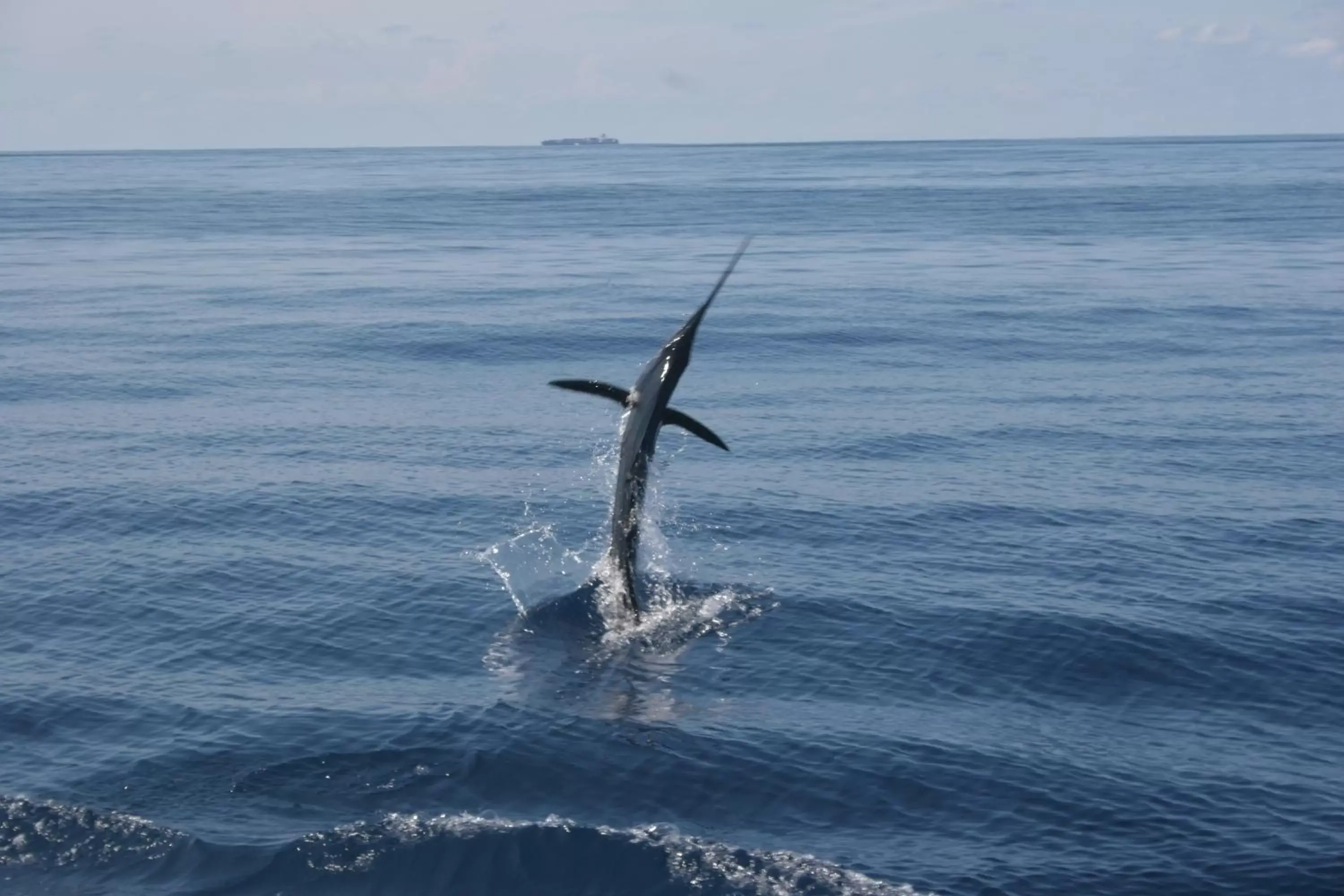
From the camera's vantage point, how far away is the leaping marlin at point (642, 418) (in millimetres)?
25094

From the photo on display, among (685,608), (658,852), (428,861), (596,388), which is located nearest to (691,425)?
(596,388)

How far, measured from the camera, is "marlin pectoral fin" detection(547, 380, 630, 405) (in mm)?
24391

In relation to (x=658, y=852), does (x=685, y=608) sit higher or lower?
higher

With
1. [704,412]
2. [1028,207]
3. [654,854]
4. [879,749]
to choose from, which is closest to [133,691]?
[654,854]

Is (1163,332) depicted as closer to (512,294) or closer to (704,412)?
(704,412)

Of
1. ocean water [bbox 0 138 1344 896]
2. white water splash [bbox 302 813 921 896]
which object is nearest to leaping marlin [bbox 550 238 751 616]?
ocean water [bbox 0 138 1344 896]

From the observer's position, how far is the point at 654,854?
73.9 feet

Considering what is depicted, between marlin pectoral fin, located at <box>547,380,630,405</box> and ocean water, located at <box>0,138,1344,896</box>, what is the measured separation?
5929 mm

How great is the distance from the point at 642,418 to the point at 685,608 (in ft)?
26.3

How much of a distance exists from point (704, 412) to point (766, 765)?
2719cm

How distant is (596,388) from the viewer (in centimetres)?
2523

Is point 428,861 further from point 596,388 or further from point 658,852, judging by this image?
point 596,388

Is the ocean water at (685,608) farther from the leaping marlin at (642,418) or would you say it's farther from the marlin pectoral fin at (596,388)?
the marlin pectoral fin at (596,388)

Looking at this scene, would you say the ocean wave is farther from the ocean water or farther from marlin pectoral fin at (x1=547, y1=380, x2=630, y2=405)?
marlin pectoral fin at (x1=547, y1=380, x2=630, y2=405)
